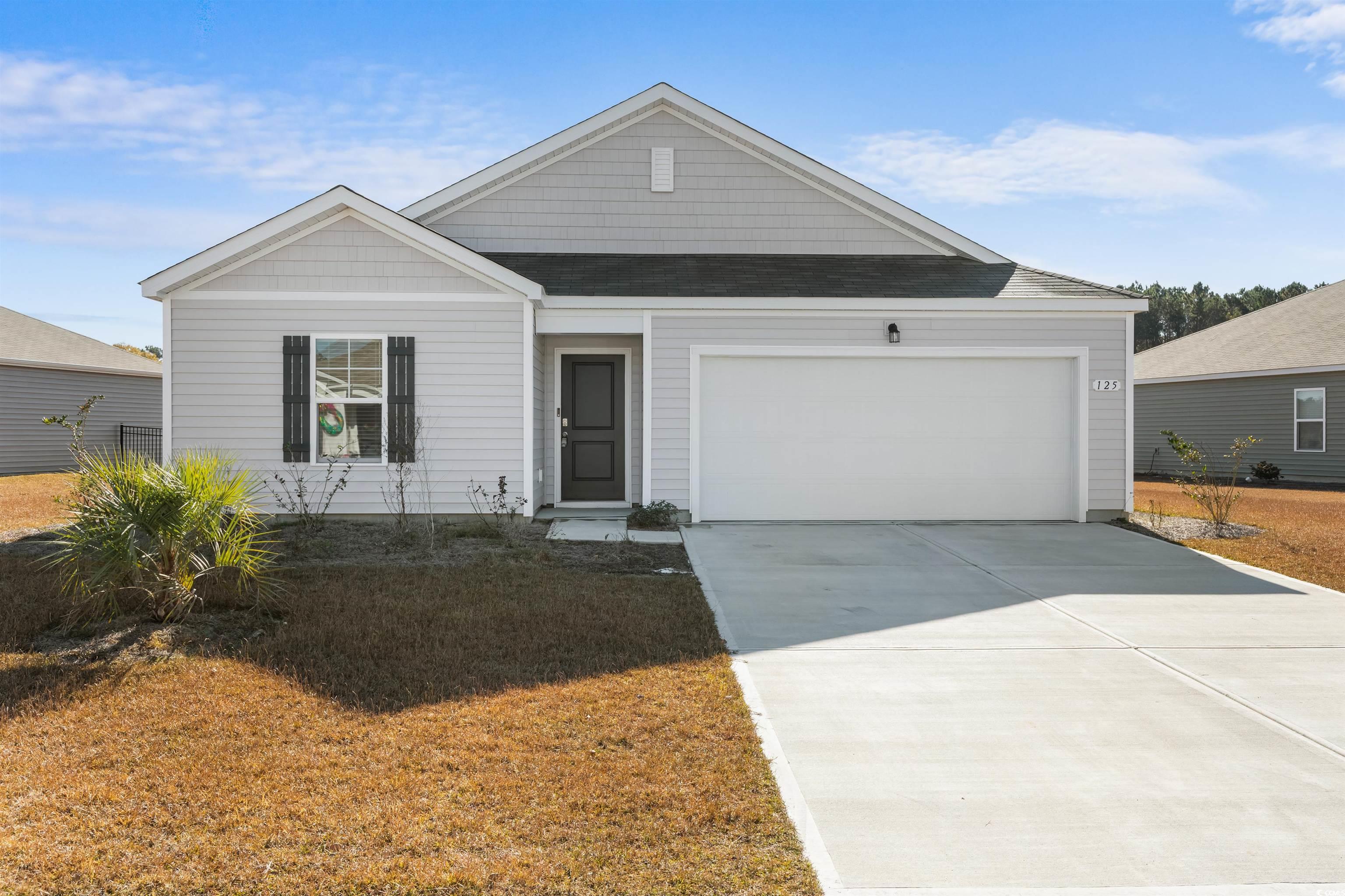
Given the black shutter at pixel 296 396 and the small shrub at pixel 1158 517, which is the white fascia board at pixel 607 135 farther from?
the small shrub at pixel 1158 517

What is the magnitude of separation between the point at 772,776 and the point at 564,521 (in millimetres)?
7079

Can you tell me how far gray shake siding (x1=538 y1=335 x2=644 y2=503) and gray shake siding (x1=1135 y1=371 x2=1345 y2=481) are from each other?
1522 cm

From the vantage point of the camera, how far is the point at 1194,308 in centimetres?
5256

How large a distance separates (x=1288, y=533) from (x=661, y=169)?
938 centimetres

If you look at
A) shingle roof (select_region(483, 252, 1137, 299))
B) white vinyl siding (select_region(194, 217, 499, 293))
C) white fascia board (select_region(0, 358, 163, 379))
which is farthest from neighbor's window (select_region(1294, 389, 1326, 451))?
white fascia board (select_region(0, 358, 163, 379))

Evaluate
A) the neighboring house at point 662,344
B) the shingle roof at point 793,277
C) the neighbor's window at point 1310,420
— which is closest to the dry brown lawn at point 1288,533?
the neighboring house at point 662,344

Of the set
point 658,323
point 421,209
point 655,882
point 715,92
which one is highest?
point 715,92

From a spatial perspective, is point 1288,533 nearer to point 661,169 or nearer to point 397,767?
point 661,169

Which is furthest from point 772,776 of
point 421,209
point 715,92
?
point 715,92

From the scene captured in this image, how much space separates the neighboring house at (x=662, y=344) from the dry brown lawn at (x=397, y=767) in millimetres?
4702

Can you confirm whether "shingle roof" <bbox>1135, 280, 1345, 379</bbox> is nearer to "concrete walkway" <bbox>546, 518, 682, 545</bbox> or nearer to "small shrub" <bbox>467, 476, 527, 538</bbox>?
"concrete walkway" <bbox>546, 518, 682, 545</bbox>

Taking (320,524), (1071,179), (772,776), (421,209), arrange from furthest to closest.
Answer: (1071,179) < (421,209) < (320,524) < (772,776)

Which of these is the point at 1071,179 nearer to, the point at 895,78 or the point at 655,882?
the point at 895,78

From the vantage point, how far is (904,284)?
11.0 meters
